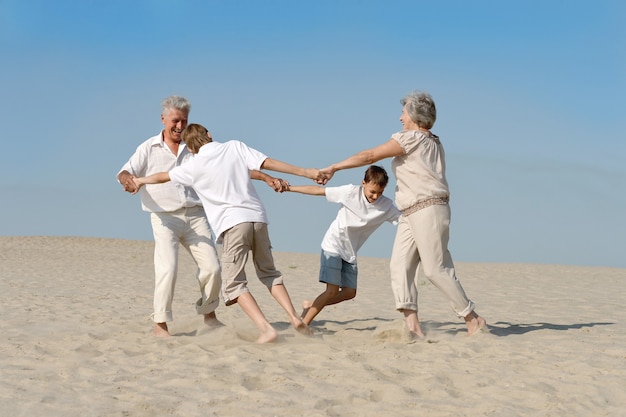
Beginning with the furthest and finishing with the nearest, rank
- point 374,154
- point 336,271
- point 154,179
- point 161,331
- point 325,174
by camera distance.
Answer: point 336,271
point 161,331
point 325,174
point 154,179
point 374,154

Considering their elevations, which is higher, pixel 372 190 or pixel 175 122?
pixel 175 122

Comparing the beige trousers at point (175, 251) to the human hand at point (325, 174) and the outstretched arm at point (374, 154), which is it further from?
the outstretched arm at point (374, 154)

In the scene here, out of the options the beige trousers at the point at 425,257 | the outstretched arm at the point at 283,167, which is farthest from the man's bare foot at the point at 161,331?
the beige trousers at the point at 425,257

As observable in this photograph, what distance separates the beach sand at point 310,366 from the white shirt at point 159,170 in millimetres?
1317

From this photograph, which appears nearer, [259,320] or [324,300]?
[259,320]

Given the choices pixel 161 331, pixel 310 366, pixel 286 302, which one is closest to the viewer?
pixel 310 366

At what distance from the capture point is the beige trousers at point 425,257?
671 cm

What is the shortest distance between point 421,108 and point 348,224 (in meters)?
1.43

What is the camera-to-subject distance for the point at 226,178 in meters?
6.43

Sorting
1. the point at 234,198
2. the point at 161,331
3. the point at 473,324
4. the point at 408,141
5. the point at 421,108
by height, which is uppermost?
the point at 421,108

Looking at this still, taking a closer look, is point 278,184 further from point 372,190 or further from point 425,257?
point 425,257

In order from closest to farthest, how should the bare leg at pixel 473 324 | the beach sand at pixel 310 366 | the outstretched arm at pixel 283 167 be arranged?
the beach sand at pixel 310 366 → the outstretched arm at pixel 283 167 → the bare leg at pixel 473 324

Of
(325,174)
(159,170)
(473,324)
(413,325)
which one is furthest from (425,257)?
(159,170)

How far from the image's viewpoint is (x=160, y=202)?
23.4 feet
